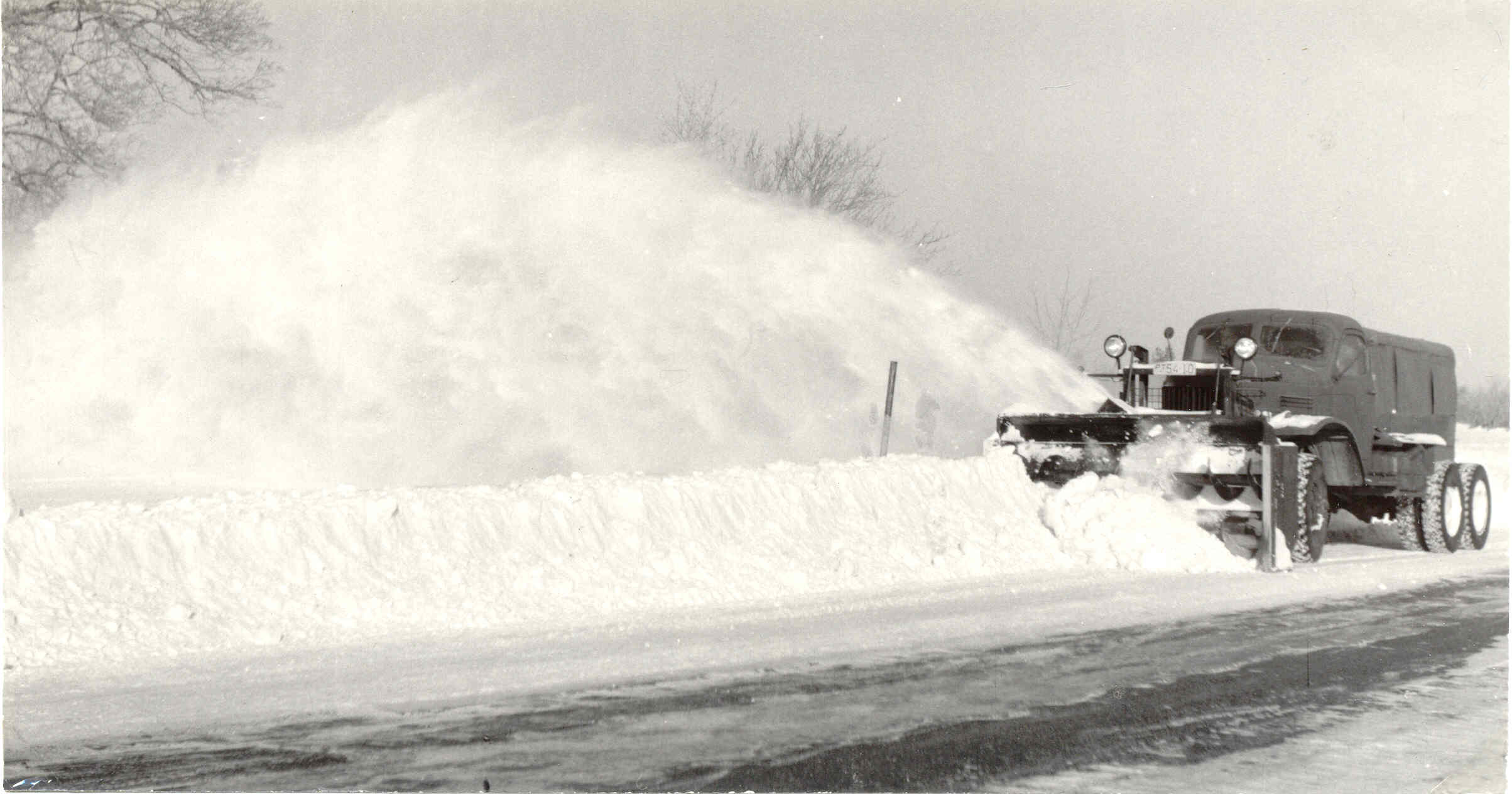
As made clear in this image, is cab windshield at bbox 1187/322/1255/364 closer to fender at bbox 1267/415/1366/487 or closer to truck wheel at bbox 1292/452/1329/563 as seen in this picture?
fender at bbox 1267/415/1366/487

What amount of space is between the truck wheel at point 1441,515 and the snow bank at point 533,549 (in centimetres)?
376

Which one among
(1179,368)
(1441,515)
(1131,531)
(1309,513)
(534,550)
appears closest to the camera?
(534,550)

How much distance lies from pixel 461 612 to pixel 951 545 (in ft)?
14.6

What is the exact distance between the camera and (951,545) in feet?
36.4

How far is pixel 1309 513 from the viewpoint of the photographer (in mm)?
11766

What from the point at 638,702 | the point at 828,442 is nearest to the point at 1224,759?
the point at 638,702

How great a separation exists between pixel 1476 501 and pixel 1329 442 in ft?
10.9

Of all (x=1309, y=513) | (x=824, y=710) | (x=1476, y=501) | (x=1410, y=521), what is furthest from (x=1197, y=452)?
(x=824, y=710)

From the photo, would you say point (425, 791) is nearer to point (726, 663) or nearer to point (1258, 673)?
point (726, 663)

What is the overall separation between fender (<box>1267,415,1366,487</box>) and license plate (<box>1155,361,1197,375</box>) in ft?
2.80

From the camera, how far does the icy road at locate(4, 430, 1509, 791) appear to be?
196 inches

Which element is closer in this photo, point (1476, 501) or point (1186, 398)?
point (1186, 398)

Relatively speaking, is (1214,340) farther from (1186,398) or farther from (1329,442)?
(1329,442)

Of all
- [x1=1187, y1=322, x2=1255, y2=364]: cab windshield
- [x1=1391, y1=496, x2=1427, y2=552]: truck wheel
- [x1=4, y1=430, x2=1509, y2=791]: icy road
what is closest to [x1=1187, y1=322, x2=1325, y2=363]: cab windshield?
[x1=1187, y1=322, x2=1255, y2=364]: cab windshield
